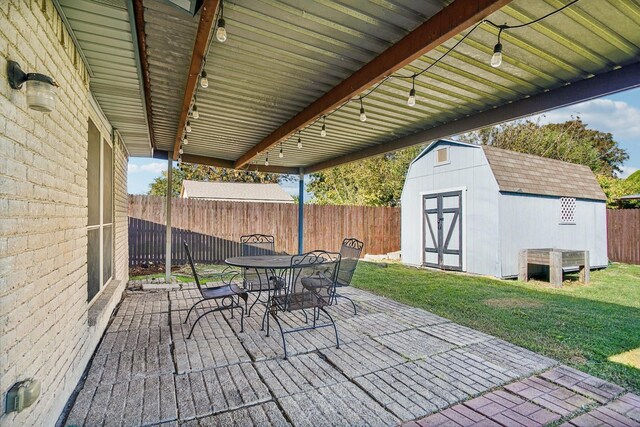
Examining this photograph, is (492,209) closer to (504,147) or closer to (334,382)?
(334,382)

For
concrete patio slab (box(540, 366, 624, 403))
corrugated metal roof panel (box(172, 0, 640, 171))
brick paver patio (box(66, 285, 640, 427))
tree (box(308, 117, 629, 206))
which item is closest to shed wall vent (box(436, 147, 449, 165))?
corrugated metal roof panel (box(172, 0, 640, 171))

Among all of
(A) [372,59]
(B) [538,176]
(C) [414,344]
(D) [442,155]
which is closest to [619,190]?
(B) [538,176]

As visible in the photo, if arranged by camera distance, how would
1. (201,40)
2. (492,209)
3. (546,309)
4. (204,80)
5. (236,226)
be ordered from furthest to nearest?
1. (236,226)
2. (492,209)
3. (546,309)
4. (204,80)
5. (201,40)

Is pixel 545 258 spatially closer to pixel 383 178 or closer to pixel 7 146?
pixel 7 146

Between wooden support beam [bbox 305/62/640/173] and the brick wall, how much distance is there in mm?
4323

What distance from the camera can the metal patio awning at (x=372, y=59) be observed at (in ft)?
7.58

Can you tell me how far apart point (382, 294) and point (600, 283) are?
5193 millimetres

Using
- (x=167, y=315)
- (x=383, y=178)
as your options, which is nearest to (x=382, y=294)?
(x=167, y=315)

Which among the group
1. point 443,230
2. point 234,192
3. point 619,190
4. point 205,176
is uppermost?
point 205,176

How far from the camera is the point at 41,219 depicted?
1.81 meters

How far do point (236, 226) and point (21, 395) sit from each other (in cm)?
842

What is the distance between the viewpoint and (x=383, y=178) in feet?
55.3

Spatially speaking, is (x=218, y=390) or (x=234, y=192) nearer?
(x=218, y=390)

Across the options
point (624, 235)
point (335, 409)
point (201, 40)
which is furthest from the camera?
point (624, 235)
